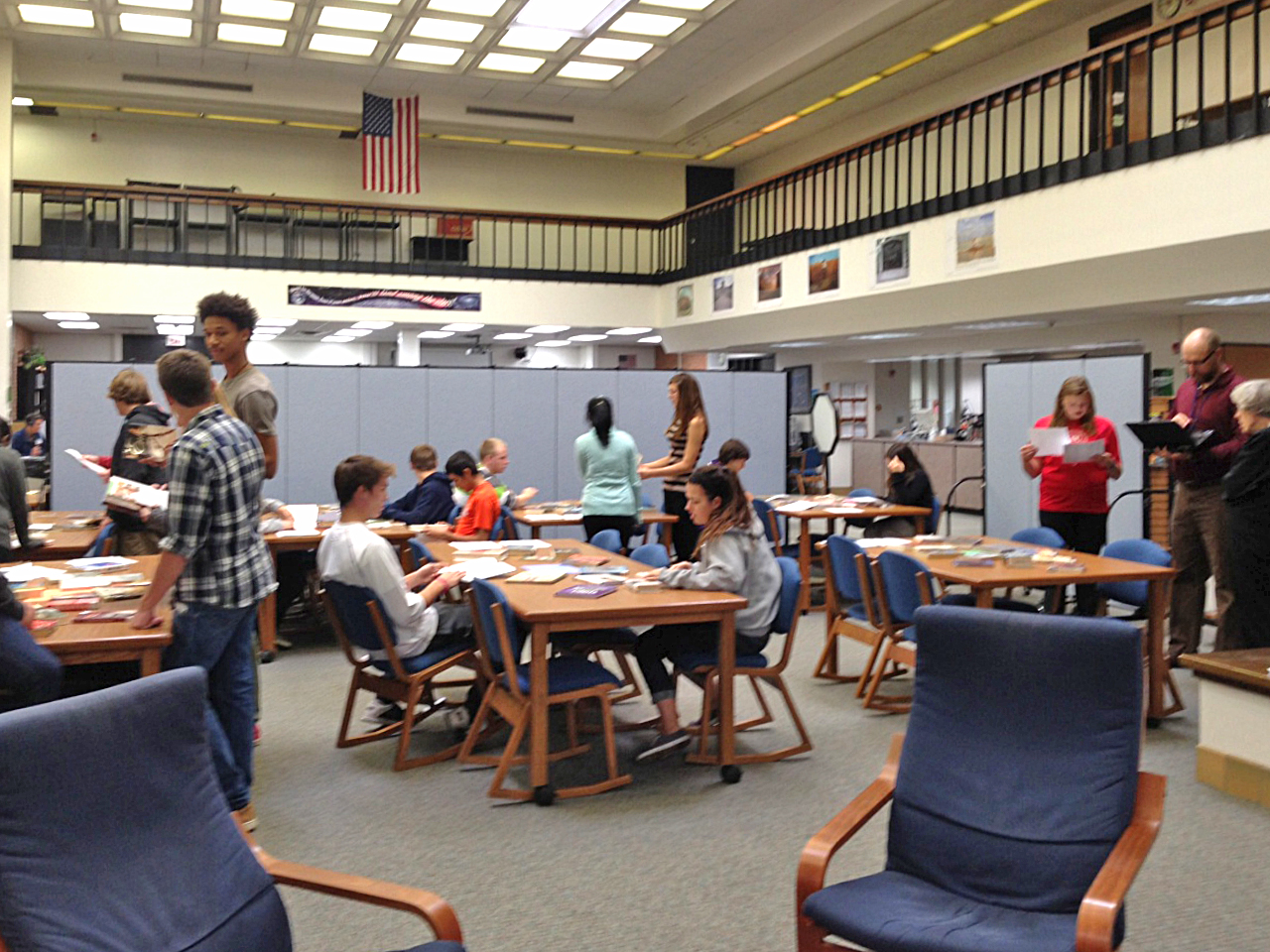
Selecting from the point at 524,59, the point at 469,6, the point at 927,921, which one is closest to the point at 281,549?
the point at 927,921

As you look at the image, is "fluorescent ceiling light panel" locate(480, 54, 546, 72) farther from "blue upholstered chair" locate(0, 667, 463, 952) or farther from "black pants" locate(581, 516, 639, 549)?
"blue upholstered chair" locate(0, 667, 463, 952)

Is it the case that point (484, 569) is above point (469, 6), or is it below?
below

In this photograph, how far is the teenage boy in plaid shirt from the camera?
11.1 ft

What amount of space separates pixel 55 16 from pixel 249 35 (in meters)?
2.03

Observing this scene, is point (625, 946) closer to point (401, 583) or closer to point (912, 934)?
point (912, 934)

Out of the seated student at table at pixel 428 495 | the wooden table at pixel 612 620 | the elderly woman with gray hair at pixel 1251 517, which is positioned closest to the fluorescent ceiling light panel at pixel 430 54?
the seated student at table at pixel 428 495

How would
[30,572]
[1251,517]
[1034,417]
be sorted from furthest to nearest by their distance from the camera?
[1034,417] → [1251,517] → [30,572]

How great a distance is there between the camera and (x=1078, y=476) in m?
6.39

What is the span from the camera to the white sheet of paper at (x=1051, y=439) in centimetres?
615

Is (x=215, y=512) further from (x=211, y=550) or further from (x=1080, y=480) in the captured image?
(x=1080, y=480)

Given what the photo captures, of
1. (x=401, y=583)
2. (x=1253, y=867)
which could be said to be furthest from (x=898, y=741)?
(x=401, y=583)

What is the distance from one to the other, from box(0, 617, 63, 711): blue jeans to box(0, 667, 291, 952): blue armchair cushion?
47.5 inches

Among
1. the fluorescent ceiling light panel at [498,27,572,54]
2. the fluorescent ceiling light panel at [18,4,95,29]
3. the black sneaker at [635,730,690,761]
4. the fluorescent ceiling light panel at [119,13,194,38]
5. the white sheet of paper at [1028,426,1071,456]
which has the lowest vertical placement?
the black sneaker at [635,730,690,761]

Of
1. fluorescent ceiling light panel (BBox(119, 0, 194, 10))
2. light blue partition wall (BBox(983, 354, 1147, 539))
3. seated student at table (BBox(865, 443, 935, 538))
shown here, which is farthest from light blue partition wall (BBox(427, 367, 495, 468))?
fluorescent ceiling light panel (BBox(119, 0, 194, 10))
